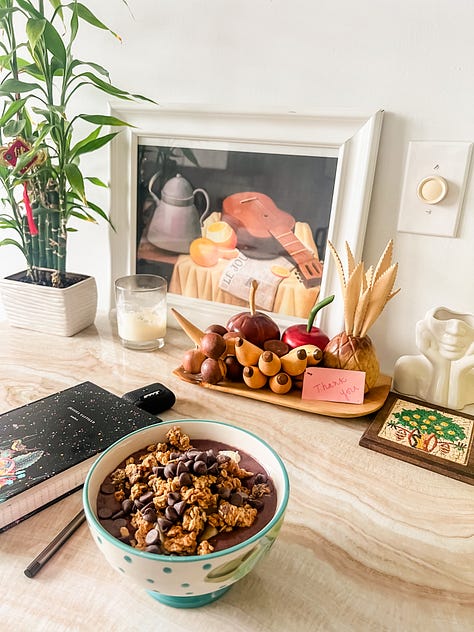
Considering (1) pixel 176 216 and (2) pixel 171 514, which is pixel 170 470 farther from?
(1) pixel 176 216

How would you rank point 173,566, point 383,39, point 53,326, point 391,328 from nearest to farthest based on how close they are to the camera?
point 173,566 < point 383,39 < point 391,328 < point 53,326

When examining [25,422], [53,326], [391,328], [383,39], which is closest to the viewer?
[25,422]

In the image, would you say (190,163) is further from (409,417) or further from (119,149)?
(409,417)

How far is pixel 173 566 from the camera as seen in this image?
0.39 meters

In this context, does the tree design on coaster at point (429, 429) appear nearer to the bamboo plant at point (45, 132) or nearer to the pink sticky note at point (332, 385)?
the pink sticky note at point (332, 385)

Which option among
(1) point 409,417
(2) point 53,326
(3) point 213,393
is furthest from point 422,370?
(2) point 53,326

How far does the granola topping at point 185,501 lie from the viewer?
0.43 meters

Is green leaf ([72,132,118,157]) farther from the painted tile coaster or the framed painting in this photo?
the painted tile coaster

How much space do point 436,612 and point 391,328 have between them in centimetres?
52

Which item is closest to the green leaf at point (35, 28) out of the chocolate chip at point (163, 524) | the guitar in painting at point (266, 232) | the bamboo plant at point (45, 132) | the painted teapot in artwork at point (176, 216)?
the bamboo plant at point (45, 132)

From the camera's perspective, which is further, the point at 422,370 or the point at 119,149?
the point at 119,149

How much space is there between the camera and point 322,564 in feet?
1.63

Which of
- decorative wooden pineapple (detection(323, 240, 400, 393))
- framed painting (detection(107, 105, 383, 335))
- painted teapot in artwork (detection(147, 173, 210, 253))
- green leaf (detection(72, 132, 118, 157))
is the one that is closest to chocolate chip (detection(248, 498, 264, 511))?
decorative wooden pineapple (detection(323, 240, 400, 393))

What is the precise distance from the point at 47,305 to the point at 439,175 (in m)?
0.76
